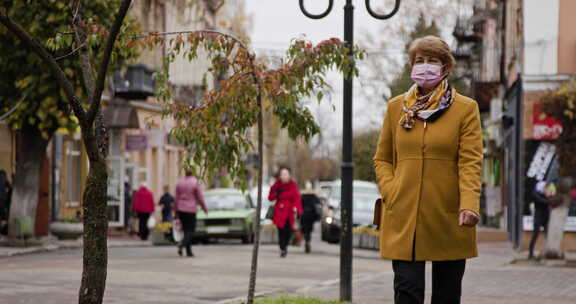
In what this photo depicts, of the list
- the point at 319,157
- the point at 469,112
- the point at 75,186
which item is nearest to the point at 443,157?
the point at 469,112

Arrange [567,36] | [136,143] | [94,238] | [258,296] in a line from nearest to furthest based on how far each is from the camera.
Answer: [94,238], [258,296], [567,36], [136,143]

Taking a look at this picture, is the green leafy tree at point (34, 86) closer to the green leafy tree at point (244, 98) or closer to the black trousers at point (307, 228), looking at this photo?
the black trousers at point (307, 228)

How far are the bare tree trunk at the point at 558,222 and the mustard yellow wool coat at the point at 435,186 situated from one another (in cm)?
1491

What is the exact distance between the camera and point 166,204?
1425 inches

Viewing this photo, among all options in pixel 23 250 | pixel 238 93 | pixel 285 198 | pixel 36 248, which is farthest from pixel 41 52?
pixel 36 248

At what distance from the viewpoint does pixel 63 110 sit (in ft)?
77.3

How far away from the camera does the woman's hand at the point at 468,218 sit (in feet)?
20.5

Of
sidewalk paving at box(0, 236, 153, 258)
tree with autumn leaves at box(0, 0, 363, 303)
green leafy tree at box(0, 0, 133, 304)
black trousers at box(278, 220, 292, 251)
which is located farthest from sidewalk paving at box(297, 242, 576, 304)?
sidewalk paving at box(0, 236, 153, 258)

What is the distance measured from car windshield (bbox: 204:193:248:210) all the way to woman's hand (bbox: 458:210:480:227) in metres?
25.8

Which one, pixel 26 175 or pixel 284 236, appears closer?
pixel 284 236

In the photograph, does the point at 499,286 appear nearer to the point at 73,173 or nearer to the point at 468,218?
the point at 468,218

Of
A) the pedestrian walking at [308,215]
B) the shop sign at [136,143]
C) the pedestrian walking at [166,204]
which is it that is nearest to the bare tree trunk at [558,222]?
the pedestrian walking at [308,215]

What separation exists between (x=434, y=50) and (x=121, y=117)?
3194 centimetres

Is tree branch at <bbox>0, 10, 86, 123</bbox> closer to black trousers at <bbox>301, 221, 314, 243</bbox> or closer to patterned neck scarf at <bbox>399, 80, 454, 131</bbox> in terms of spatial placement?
patterned neck scarf at <bbox>399, 80, 454, 131</bbox>
